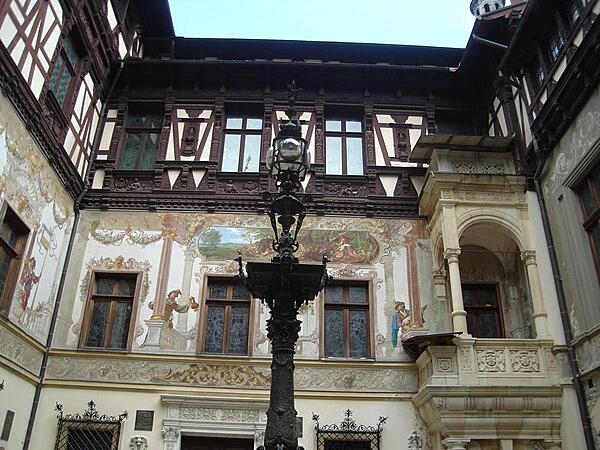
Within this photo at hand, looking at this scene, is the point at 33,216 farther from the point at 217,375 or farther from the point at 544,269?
the point at 544,269

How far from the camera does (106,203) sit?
1188 cm

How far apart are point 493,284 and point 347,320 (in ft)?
9.84

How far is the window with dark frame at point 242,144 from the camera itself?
1258cm

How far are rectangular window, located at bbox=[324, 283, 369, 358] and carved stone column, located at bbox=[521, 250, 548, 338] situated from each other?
2.95 metres

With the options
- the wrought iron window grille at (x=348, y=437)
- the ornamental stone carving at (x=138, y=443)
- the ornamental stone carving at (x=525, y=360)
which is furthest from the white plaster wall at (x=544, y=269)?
the ornamental stone carving at (x=138, y=443)

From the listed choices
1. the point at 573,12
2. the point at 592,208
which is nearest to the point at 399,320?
the point at 592,208

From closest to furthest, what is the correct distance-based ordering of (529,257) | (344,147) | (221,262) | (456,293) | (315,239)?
(456,293)
(529,257)
(221,262)
(315,239)
(344,147)

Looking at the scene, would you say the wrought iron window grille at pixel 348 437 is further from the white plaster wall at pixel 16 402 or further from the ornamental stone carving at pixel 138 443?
the white plaster wall at pixel 16 402

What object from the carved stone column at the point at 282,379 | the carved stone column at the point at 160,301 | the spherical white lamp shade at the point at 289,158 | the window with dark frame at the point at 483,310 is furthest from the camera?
the window with dark frame at the point at 483,310

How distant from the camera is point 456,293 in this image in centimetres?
1002

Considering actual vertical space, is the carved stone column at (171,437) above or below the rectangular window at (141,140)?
below

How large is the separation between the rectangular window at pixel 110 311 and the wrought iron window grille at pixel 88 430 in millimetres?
1272

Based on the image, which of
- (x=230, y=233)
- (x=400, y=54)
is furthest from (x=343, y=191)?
(x=400, y=54)

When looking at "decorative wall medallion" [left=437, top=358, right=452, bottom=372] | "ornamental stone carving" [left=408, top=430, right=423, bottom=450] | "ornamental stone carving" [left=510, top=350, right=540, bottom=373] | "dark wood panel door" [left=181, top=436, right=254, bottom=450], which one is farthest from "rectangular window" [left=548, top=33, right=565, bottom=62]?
"dark wood panel door" [left=181, top=436, right=254, bottom=450]
